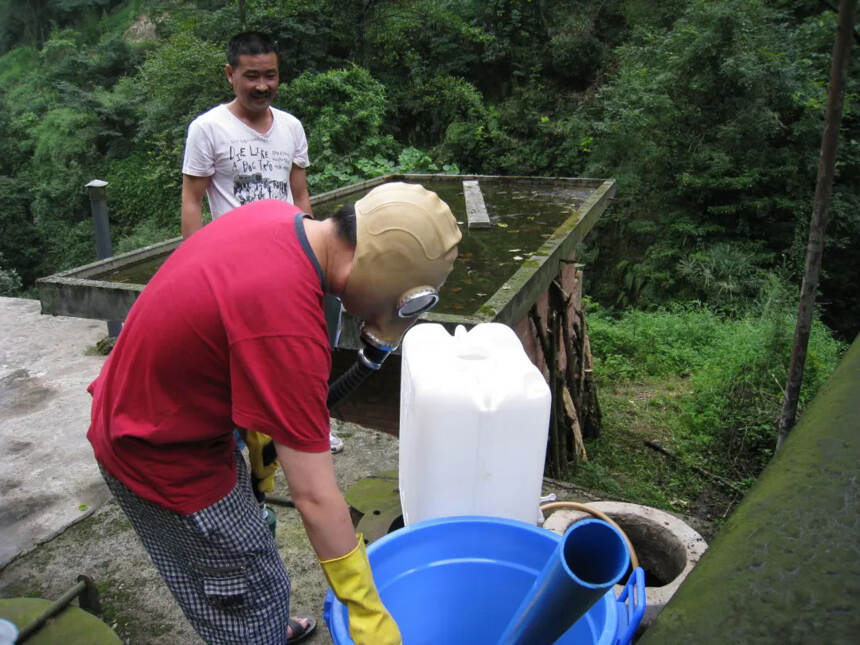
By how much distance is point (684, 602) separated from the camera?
2.46 feet

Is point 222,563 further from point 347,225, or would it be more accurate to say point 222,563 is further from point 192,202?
point 192,202

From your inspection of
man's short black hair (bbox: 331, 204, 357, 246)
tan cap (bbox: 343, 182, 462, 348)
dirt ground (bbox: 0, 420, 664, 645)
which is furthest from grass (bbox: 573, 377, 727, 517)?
man's short black hair (bbox: 331, 204, 357, 246)

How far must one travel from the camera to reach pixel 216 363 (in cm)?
134

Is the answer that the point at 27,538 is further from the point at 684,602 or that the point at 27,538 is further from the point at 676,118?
the point at 676,118

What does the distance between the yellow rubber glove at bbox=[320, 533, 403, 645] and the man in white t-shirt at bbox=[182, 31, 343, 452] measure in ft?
6.66

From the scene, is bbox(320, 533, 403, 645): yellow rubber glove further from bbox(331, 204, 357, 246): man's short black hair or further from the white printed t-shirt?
the white printed t-shirt

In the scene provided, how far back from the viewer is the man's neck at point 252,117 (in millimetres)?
2984

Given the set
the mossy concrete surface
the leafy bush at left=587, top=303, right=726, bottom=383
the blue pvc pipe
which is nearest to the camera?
the mossy concrete surface

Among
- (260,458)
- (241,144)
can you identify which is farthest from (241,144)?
(260,458)

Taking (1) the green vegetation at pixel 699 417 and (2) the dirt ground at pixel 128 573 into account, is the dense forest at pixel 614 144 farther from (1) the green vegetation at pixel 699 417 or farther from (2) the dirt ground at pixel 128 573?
(2) the dirt ground at pixel 128 573

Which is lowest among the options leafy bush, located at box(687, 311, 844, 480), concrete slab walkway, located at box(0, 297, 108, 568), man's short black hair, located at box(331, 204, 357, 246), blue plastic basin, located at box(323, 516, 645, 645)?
leafy bush, located at box(687, 311, 844, 480)

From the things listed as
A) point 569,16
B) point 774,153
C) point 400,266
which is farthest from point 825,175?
point 569,16

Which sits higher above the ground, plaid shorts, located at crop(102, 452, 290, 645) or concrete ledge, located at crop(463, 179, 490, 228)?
plaid shorts, located at crop(102, 452, 290, 645)

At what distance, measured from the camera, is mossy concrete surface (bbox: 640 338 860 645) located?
2.12 ft
